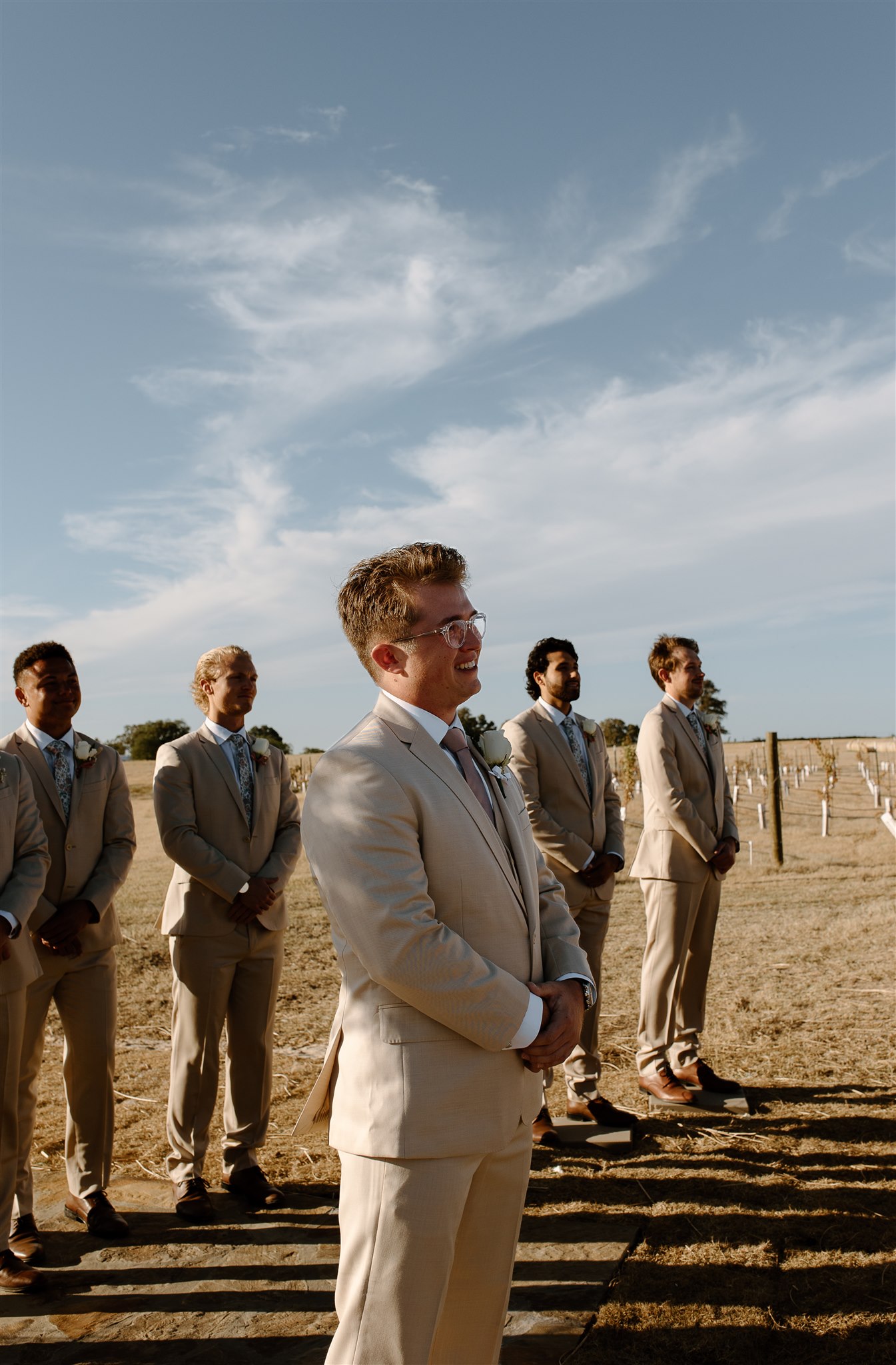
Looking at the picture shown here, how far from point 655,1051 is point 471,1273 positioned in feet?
12.1

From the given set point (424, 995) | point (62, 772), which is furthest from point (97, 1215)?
point (424, 995)

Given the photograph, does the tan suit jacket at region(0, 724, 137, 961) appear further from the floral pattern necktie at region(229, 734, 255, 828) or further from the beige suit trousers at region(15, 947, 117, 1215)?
the floral pattern necktie at region(229, 734, 255, 828)

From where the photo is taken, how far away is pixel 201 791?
4641 mm

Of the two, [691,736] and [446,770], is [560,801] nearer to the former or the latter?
[691,736]

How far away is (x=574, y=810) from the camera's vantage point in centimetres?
559

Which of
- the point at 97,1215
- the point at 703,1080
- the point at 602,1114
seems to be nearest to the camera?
the point at 97,1215

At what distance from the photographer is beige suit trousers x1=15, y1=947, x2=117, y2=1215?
165 inches

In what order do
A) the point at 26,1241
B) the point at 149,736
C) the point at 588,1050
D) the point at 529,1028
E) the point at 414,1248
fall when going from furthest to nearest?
the point at 149,736, the point at 588,1050, the point at 26,1241, the point at 529,1028, the point at 414,1248

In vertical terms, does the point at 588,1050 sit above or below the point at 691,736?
below

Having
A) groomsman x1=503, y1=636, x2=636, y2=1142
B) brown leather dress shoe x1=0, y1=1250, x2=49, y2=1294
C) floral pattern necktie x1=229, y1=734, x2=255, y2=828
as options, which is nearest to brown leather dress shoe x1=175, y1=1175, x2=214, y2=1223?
brown leather dress shoe x1=0, y1=1250, x2=49, y2=1294

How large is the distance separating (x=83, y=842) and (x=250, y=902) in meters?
0.78

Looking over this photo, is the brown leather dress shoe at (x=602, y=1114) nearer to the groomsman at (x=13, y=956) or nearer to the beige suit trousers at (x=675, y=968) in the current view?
the beige suit trousers at (x=675, y=968)

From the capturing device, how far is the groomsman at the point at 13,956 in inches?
144

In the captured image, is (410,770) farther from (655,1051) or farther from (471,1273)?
(655,1051)
